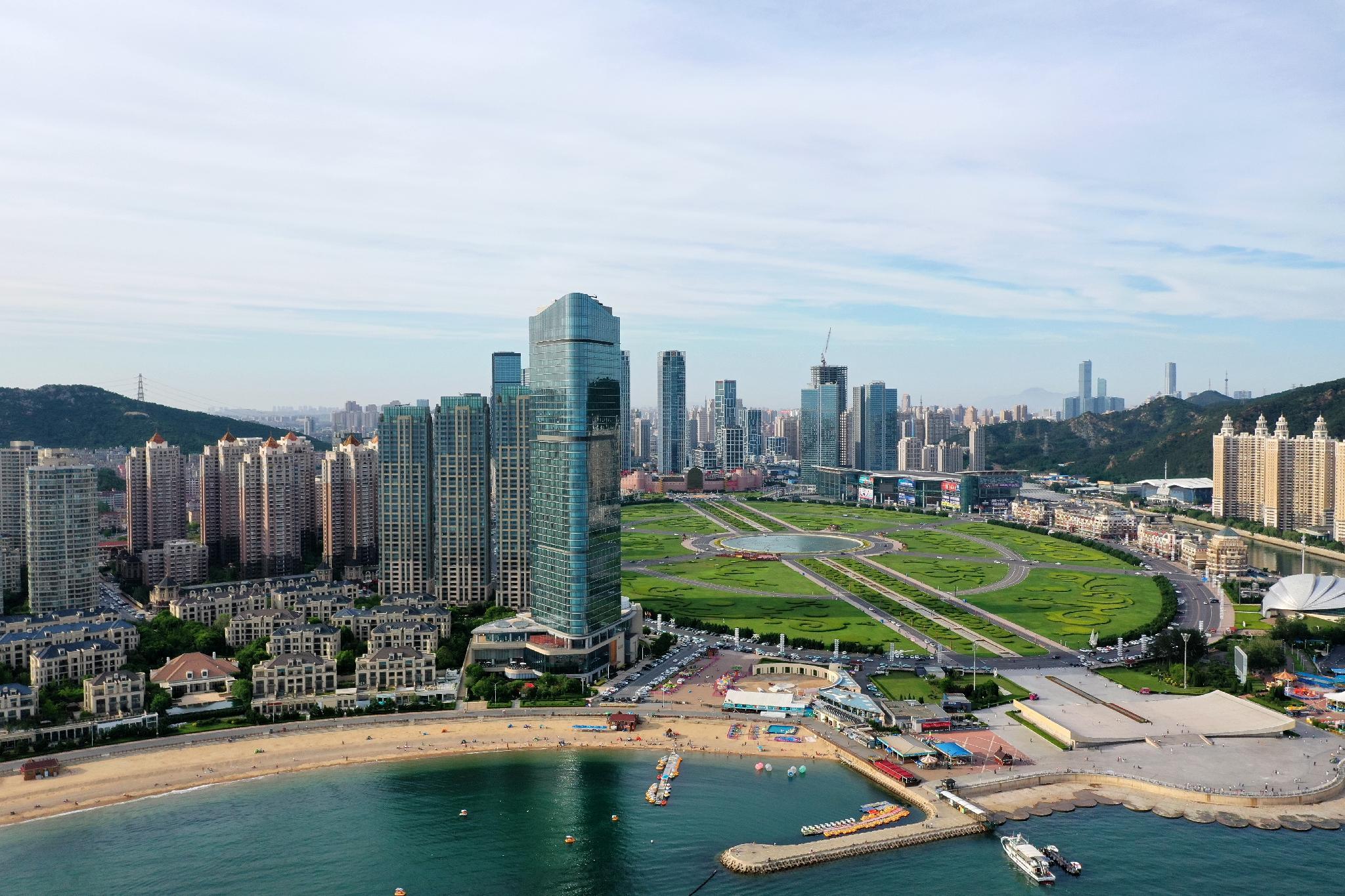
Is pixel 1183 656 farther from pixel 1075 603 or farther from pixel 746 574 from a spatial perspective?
pixel 746 574

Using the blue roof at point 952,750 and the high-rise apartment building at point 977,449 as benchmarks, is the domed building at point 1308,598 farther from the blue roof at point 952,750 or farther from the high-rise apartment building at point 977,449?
the high-rise apartment building at point 977,449

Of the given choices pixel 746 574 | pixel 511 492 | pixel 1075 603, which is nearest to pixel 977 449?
pixel 746 574

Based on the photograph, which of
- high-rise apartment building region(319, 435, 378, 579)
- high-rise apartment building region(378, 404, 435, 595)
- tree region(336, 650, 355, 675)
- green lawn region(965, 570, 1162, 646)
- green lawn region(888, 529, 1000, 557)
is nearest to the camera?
tree region(336, 650, 355, 675)

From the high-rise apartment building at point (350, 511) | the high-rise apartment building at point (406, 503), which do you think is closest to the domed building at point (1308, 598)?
the high-rise apartment building at point (406, 503)

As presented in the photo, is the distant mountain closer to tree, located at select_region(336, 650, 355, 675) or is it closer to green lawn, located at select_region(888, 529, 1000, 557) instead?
green lawn, located at select_region(888, 529, 1000, 557)

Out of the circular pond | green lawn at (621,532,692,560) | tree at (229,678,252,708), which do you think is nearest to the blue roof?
tree at (229,678,252,708)

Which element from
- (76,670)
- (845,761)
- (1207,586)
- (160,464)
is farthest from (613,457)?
(1207,586)
